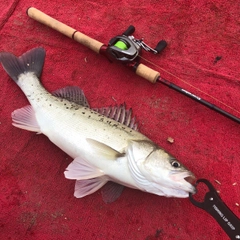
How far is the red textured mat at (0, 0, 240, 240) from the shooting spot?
2160 millimetres

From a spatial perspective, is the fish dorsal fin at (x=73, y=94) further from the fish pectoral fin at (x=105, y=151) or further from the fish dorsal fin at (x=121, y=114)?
the fish pectoral fin at (x=105, y=151)

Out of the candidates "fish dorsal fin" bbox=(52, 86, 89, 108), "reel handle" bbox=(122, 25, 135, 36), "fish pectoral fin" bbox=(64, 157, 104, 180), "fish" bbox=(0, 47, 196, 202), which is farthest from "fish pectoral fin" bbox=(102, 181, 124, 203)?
"reel handle" bbox=(122, 25, 135, 36)

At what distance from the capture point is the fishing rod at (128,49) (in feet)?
7.27

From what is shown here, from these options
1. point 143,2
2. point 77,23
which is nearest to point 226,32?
point 143,2

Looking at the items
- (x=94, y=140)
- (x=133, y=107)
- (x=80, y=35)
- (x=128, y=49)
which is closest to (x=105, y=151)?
(x=94, y=140)

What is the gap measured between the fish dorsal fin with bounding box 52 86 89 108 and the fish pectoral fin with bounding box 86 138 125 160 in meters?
0.46

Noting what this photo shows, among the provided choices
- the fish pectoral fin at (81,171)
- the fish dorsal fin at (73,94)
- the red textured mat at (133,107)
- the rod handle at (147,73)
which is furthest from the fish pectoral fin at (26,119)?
the rod handle at (147,73)

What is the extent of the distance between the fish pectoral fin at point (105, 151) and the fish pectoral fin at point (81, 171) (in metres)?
0.12

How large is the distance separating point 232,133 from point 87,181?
1187 mm

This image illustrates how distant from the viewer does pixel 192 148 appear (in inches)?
89.3

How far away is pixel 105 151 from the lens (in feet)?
6.55

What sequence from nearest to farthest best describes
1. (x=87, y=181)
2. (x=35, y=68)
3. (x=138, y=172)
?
(x=138, y=172) < (x=87, y=181) < (x=35, y=68)

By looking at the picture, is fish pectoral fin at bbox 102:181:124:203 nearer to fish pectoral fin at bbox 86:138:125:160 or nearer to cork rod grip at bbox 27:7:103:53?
fish pectoral fin at bbox 86:138:125:160

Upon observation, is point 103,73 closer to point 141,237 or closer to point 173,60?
point 173,60
